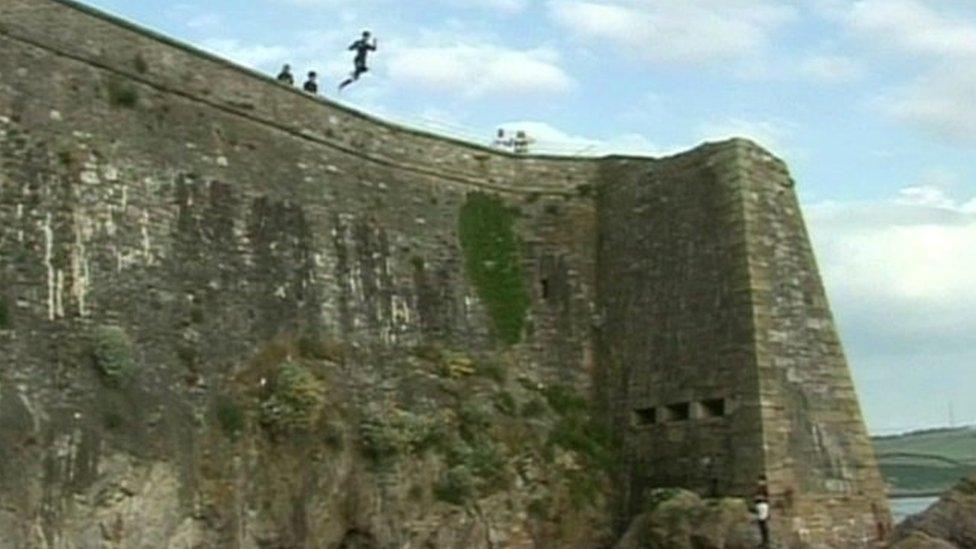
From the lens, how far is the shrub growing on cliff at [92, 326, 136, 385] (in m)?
18.6

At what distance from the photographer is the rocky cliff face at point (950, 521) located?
69.3 ft

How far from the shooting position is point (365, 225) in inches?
935

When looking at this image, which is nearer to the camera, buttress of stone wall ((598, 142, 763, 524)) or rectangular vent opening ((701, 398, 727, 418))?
buttress of stone wall ((598, 142, 763, 524))

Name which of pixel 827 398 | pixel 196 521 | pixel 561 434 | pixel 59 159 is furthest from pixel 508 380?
pixel 59 159

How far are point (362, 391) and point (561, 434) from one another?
398 cm

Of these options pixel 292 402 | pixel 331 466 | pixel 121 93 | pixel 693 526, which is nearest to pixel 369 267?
pixel 292 402

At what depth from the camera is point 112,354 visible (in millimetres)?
18641

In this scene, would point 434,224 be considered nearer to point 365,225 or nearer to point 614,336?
point 365,225

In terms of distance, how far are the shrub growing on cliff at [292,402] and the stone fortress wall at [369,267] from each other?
0.75 meters

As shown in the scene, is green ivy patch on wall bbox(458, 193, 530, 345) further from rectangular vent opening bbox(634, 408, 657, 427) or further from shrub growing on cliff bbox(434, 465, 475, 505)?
shrub growing on cliff bbox(434, 465, 475, 505)

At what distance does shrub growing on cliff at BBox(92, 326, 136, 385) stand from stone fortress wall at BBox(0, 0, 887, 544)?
0.19 m

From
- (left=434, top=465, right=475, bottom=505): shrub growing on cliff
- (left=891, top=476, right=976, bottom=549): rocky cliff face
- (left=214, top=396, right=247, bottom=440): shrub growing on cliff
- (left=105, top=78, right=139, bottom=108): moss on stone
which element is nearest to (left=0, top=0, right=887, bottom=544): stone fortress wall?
(left=105, top=78, right=139, bottom=108): moss on stone

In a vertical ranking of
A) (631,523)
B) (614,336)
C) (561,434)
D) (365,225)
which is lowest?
(631,523)

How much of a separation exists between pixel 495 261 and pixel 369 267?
3.01 metres
